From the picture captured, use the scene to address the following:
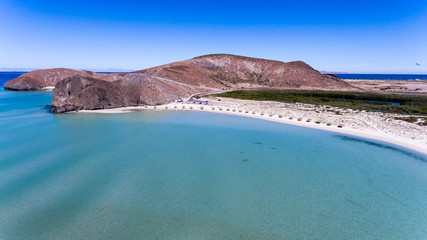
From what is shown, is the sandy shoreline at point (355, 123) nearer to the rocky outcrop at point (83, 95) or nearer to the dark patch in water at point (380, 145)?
the dark patch in water at point (380, 145)

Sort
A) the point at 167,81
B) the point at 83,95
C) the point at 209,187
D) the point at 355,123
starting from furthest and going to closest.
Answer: the point at 167,81 → the point at 83,95 → the point at 355,123 → the point at 209,187

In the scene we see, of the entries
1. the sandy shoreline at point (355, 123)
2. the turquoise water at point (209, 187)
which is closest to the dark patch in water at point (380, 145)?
the turquoise water at point (209, 187)

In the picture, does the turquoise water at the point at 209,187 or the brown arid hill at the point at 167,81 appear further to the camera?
the brown arid hill at the point at 167,81

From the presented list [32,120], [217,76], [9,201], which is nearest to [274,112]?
[9,201]

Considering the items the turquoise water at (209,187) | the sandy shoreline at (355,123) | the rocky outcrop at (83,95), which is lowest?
the turquoise water at (209,187)

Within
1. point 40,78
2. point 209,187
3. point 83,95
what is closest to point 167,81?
point 83,95

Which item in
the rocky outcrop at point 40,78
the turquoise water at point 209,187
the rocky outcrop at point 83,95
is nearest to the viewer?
the turquoise water at point 209,187

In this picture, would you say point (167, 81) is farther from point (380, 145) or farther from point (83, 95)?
point (380, 145)
